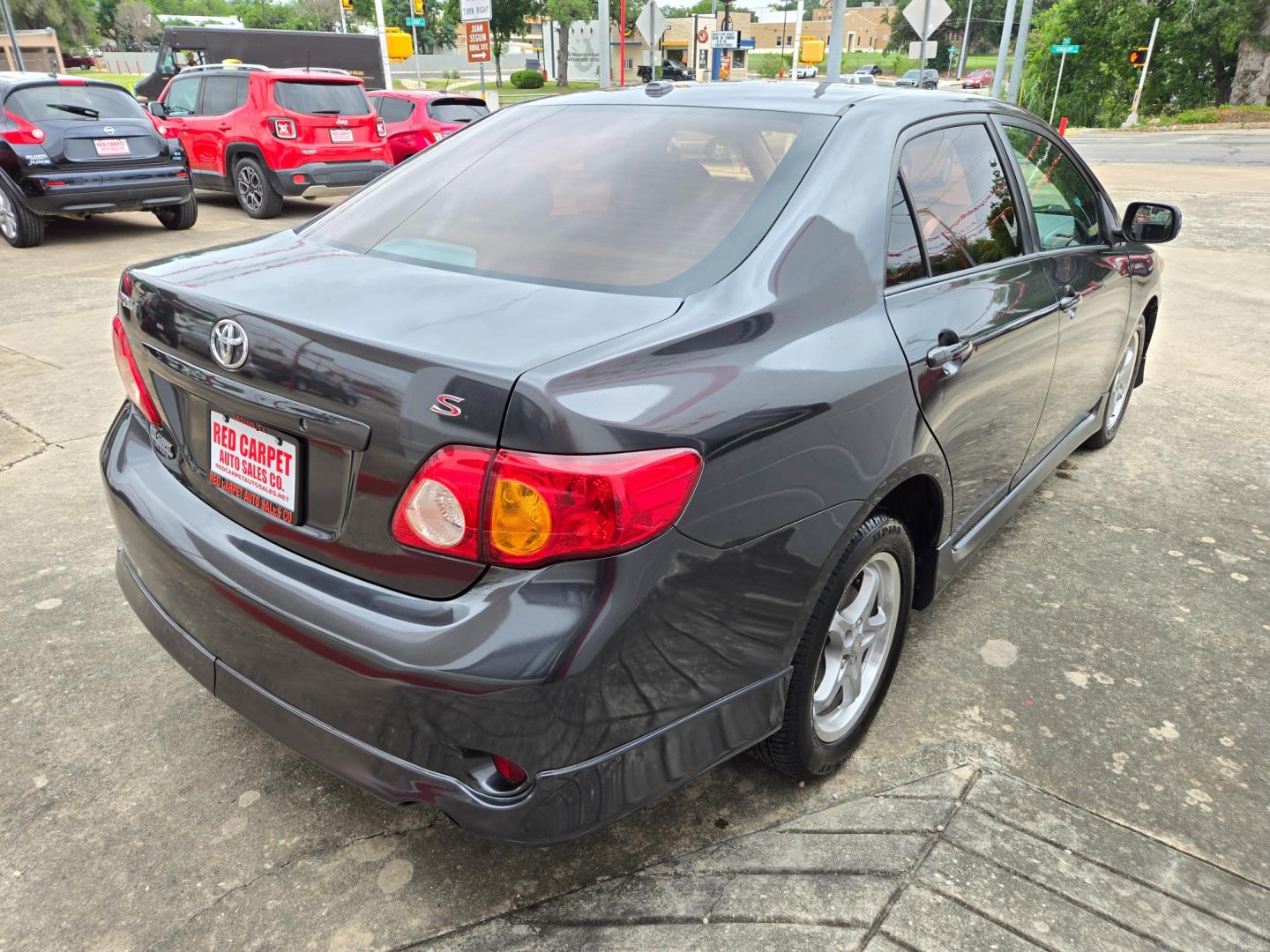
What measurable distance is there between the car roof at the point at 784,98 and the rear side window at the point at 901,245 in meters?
0.28

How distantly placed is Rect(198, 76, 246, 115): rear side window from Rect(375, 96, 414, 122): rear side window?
264 centimetres

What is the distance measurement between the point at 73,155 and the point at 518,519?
962 centimetres

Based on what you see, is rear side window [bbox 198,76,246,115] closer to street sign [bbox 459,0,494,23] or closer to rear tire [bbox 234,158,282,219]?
rear tire [bbox 234,158,282,219]

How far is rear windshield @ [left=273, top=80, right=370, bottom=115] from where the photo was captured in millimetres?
10828

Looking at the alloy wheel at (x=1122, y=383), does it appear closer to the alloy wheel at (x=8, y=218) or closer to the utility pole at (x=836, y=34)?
the alloy wheel at (x=8, y=218)

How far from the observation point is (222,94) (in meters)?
11.5

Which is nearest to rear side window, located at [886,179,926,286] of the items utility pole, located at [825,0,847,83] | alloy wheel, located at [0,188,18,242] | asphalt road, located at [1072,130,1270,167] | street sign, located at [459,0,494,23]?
alloy wheel, located at [0,188,18,242]

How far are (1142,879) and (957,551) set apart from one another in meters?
0.99

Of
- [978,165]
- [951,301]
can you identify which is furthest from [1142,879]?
[978,165]

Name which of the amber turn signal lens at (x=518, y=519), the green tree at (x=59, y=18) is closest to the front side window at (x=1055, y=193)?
the amber turn signal lens at (x=518, y=519)

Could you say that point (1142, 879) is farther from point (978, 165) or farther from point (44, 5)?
point (44, 5)

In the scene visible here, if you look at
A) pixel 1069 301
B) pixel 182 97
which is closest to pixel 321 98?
pixel 182 97

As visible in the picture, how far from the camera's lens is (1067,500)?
407cm

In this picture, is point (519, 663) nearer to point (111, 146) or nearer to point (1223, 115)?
point (111, 146)
